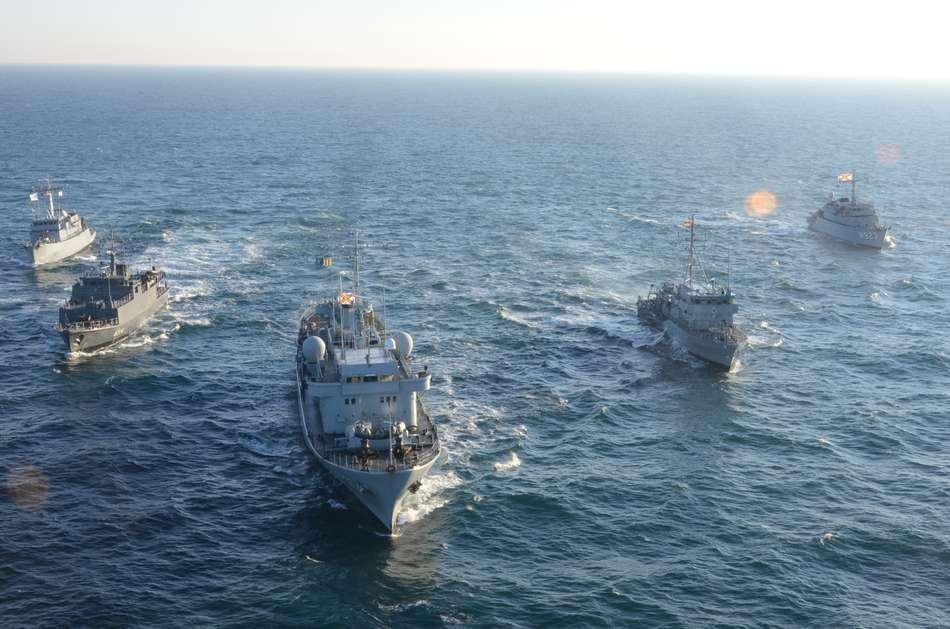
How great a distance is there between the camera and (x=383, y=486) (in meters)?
63.2

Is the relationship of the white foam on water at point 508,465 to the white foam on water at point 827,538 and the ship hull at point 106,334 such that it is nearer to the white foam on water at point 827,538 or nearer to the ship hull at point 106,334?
the white foam on water at point 827,538

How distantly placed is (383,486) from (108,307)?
51.8 meters

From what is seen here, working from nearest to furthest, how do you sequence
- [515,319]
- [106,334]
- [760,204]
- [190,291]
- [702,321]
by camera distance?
[106,334], [702,321], [515,319], [190,291], [760,204]

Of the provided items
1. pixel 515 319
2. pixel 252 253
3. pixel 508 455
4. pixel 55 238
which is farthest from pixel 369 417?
pixel 55 238

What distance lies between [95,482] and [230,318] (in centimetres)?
4136

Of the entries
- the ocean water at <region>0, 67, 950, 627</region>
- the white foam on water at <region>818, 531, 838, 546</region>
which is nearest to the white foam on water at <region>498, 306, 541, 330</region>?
the ocean water at <region>0, 67, 950, 627</region>

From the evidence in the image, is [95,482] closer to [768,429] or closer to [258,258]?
[768,429]

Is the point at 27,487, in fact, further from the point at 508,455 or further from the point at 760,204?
the point at 760,204

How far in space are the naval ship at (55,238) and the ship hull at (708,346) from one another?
9001 cm

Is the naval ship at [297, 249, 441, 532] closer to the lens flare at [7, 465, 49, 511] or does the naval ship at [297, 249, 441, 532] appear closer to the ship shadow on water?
the ship shadow on water

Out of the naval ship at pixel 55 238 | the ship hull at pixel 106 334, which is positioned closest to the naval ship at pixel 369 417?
the ship hull at pixel 106 334

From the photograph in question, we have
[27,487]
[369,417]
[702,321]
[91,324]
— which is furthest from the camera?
[702,321]

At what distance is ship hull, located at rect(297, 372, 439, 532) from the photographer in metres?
63.2

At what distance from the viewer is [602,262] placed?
13825 cm
